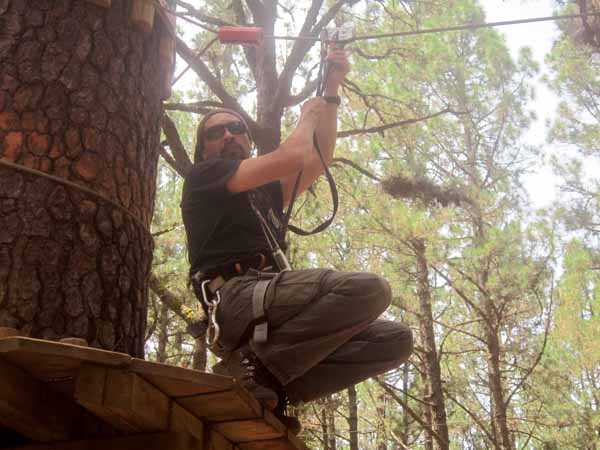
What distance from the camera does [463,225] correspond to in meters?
9.43

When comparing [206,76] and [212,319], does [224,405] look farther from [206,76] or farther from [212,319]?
[206,76]

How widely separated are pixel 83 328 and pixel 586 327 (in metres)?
10.4

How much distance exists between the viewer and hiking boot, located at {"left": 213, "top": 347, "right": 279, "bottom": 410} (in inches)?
Result: 77.9

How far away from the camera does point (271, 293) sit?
2096 mm

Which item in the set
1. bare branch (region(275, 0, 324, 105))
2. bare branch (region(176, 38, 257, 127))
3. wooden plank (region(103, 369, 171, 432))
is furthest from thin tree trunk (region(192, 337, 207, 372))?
wooden plank (region(103, 369, 171, 432))

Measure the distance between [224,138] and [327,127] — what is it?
1.67 ft

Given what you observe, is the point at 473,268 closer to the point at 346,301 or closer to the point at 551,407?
the point at 551,407

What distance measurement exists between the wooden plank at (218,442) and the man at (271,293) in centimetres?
17

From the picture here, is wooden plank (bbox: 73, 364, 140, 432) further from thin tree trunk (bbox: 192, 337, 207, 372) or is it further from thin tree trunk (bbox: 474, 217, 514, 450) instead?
thin tree trunk (bbox: 474, 217, 514, 450)

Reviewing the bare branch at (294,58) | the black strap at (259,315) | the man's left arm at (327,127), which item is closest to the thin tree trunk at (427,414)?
the bare branch at (294,58)

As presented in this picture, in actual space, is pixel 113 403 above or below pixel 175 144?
below

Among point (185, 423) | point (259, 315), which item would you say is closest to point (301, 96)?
point (259, 315)

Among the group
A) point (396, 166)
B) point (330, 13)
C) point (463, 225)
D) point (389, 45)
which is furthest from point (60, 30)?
point (463, 225)

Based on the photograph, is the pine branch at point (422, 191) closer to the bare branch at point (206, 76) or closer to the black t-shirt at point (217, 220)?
the bare branch at point (206, 76)
